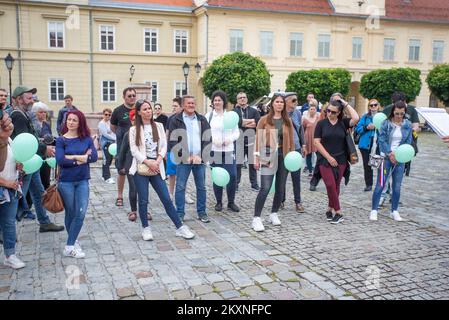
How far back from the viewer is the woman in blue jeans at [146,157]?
567cm

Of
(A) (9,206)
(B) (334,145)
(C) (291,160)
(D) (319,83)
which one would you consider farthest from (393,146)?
(D) (319,83)

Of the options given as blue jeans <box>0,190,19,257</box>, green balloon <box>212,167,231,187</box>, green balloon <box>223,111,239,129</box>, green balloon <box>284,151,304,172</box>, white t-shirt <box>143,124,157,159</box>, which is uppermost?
green balloon <box>223,111,239,129</box>

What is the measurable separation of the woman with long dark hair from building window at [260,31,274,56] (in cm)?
3182

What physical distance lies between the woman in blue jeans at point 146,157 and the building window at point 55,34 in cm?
3269

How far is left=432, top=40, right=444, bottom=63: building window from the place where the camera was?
136 ft

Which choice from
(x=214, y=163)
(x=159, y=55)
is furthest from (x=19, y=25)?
(x=214, y=163)

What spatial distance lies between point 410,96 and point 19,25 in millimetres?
30108

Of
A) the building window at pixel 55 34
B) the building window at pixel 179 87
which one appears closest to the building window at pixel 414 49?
the building window at pixel 179 87

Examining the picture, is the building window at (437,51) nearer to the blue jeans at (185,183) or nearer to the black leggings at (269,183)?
the black leggings at (269,183)

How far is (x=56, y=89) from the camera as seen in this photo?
35000 millimetres

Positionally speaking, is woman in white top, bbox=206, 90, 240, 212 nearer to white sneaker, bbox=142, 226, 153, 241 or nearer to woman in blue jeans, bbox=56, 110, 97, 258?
white sneaker, bbox=142, 226, 153, 241

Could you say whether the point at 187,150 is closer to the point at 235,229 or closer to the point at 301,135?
the point at 235,229

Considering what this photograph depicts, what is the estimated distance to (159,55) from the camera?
123 feet

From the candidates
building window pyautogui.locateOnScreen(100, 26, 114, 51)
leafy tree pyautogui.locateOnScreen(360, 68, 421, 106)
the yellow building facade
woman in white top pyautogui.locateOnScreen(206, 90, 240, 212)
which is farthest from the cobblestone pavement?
building window pyautogui.locateOnScreen(100, 26, 114, 51)
